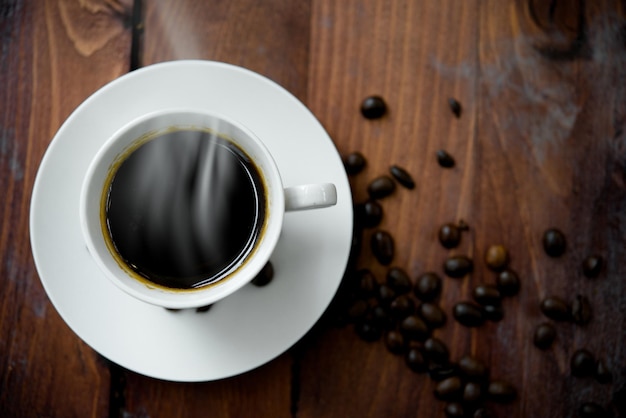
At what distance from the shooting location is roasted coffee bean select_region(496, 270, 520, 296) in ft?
3.83

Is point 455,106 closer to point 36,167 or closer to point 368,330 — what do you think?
point 368,330

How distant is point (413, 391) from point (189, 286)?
51 centimetres

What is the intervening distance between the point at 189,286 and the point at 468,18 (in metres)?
0.77

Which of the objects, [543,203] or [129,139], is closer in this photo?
[129,139]

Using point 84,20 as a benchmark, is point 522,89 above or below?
below

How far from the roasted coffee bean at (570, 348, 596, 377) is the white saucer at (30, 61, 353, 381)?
543 mm

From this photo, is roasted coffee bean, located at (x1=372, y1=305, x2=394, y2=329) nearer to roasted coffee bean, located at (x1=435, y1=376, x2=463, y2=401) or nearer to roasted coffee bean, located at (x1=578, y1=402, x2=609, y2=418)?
roasted coffee bean, located at (x1=435, y1=376, x2=463, y2=401)

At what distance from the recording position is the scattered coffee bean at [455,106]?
1182mm

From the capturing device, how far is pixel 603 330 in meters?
1.18

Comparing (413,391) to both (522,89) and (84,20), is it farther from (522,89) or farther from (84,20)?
(84,20)

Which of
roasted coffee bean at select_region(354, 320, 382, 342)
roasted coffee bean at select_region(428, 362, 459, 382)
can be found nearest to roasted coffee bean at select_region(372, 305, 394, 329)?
roasted coffee bean at select_region(354, 320, 382, 342)

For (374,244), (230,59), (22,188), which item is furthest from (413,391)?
(22,188)

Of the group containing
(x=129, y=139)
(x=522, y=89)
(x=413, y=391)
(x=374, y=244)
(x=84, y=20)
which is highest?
(x=84, y=20)

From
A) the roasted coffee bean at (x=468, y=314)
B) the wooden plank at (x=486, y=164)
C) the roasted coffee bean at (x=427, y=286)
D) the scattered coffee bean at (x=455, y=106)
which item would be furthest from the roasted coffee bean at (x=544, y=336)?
the scattered coffee bean at (x=455, y=106)
